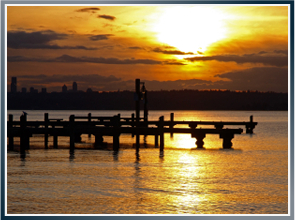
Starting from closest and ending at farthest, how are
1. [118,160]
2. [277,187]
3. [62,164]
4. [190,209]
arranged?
1. [190,209]
2. [277,187]
3. [62,164]
4. [118,160]

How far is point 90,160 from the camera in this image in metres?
25.5

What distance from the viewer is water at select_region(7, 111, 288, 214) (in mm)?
13711

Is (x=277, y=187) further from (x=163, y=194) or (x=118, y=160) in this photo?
(x=118, y=160)

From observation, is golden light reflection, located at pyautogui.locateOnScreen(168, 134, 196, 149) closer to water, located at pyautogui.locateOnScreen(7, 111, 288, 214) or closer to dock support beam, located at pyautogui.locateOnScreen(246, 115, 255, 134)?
water, located at pyautogui.locateOnScreen(7, 111, 288, 214)

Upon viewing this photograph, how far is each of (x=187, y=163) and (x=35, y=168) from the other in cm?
842

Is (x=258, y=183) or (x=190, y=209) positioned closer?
(x=190, y=209)

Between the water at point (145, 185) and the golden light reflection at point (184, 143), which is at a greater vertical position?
the water at point (145, 185)

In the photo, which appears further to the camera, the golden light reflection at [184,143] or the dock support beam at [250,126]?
the dock support beam at [250,126]

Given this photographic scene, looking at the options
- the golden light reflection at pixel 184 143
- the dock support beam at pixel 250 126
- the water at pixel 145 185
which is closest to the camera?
the water at pixel 145 185

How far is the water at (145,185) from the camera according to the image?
13.7 m

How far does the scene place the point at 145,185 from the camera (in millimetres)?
17438

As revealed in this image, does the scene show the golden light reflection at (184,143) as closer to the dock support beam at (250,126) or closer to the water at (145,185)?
the water at (145,185)

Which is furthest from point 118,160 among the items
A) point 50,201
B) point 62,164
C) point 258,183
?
point 50,201

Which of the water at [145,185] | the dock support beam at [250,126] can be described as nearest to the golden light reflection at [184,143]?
the water at [145,185]
